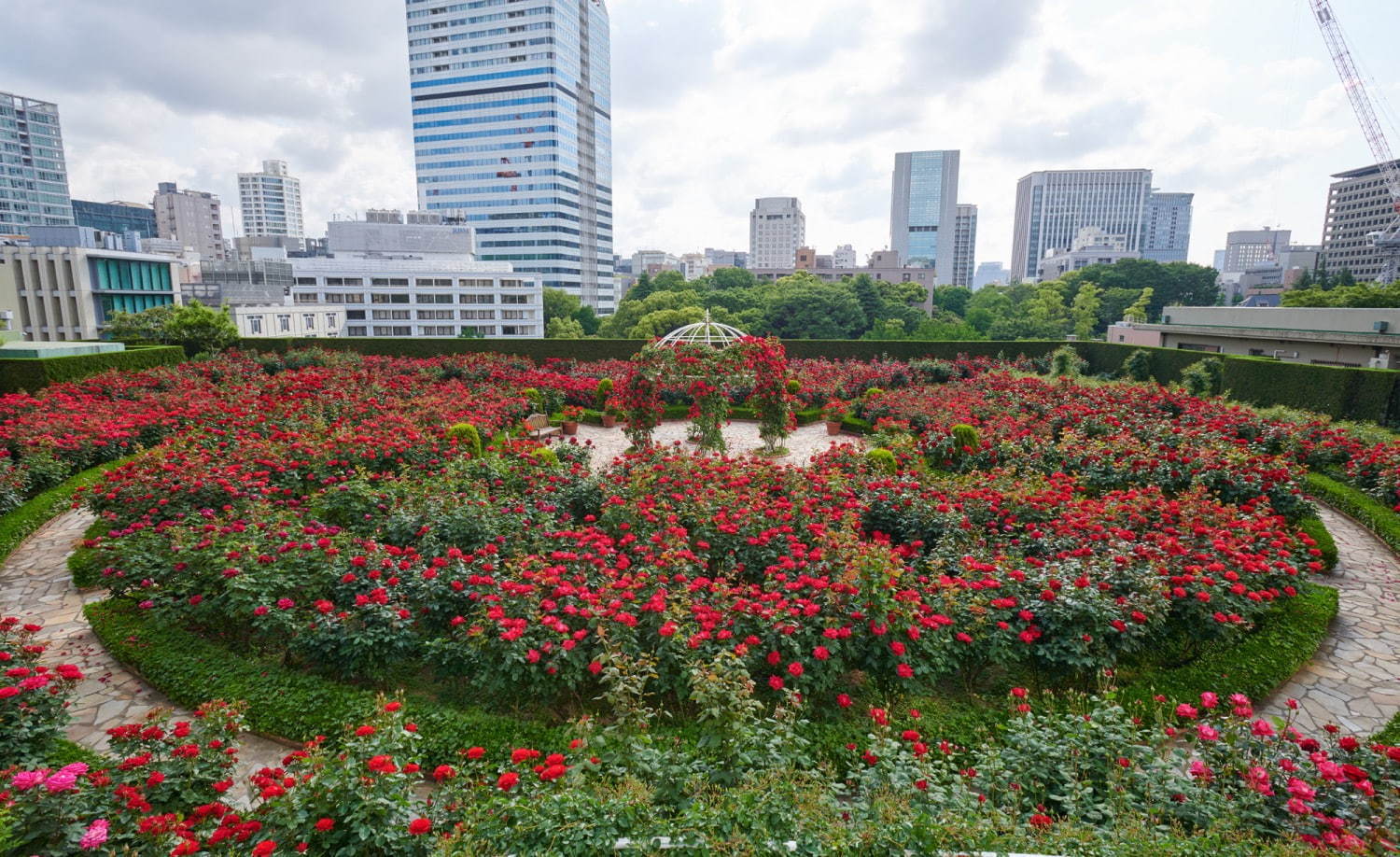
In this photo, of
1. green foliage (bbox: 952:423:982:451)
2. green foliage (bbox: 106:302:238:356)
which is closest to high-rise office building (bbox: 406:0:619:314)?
green foliage (bbox: 106:302:238:356)

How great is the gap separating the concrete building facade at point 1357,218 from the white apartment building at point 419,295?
109351 mm

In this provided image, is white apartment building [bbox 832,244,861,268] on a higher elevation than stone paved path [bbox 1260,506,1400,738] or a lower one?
higher

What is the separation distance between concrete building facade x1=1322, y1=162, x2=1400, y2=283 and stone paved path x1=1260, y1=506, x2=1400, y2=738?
4753 inches

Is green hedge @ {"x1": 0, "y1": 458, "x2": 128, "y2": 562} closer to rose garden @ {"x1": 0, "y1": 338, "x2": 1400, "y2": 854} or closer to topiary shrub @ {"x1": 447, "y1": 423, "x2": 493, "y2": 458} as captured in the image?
rose garden @ {"x1": 0, "y1": 338, "x2": 1400, "y2": 854}

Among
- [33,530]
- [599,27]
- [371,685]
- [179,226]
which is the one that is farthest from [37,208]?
[371,685]

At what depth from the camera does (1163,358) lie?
67.3ft

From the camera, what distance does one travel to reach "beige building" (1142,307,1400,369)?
19438mm

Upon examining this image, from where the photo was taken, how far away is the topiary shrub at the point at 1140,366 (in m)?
21.2

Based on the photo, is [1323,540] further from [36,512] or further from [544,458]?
[36,512]

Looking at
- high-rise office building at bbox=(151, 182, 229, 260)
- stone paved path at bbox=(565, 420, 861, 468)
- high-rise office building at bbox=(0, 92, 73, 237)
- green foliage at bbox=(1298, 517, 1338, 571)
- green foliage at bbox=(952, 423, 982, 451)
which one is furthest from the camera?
high-rise office building at bbox=(151, 182, 229, 260)

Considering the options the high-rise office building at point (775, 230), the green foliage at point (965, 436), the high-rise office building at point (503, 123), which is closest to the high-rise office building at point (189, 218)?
the high-rise office building at point (503, 123)

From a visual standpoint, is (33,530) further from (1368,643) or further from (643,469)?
(1368,643)

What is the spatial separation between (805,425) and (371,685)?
12532mm

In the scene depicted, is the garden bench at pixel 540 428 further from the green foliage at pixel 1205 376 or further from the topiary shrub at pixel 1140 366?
the topiary shrub at pixel 1140 366
